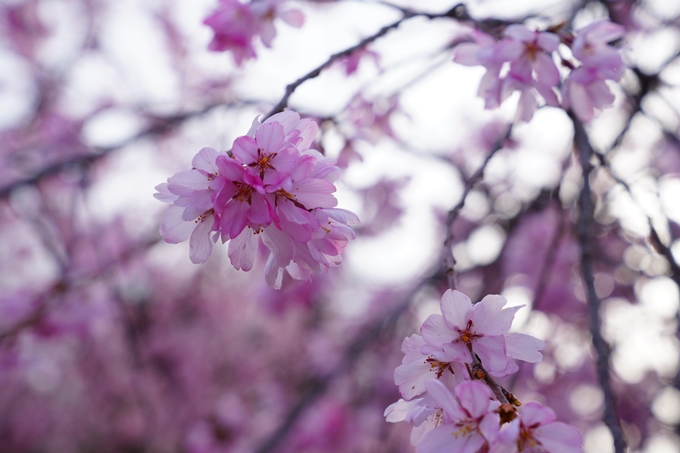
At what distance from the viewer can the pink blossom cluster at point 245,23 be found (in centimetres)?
116

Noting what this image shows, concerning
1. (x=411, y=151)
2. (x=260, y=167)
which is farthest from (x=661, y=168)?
(x=260, y=167)

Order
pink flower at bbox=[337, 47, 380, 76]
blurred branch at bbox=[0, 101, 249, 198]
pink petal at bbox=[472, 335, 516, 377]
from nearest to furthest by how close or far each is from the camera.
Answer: pink petal at bbox=[472, 335, 516, 377] < pink flower at bbox=[337, 47, 380, 76] < blurred branch at bbox=[0, 101, 249, 198]

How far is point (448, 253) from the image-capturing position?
26.8 inches

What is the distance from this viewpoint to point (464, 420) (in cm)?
49

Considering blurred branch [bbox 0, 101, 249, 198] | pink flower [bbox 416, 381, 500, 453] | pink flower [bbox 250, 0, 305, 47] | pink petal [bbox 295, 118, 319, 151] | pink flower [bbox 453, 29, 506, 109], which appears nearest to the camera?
pink flower [bbox 416, 381, 500, 453]

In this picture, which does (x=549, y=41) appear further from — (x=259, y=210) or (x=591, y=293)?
(x=259, y=210)

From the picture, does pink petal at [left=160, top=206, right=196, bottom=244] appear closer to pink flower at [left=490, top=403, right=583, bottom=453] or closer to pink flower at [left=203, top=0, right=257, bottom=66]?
pink flower at [left=490, top=403, right=583, bottom=453]

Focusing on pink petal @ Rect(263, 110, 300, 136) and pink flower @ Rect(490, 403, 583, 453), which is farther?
pink petal @ Rect(263, 110, 300, 136)

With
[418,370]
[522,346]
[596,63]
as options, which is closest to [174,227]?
[418,370]

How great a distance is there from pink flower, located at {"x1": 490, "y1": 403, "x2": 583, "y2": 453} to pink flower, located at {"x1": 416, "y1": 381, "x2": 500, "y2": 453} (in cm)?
2

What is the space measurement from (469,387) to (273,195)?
35cm

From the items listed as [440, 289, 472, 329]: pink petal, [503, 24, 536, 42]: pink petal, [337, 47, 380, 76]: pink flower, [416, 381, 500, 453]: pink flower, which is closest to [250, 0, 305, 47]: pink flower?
[337, 47, 380, 76]: pink flower

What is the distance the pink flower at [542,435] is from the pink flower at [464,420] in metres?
0.02

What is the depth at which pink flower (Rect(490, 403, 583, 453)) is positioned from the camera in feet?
1.57
